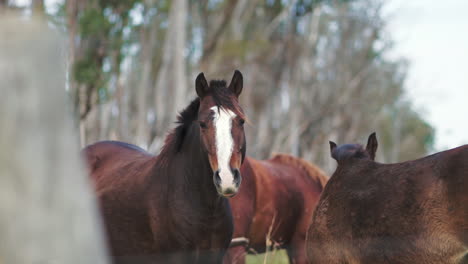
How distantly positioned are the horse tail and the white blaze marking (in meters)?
4.09

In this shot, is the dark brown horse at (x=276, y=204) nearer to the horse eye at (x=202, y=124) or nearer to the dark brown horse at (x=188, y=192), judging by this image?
the dark brown horse at (x=188, y=192)

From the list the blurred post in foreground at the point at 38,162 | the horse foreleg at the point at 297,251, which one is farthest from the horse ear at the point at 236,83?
the blurred post in foreground at the point at 38,162

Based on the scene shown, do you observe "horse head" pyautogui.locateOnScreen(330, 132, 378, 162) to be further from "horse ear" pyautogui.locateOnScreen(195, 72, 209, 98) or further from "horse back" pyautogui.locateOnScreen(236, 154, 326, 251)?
"horse back" pyautogui.locateOnScreen(236, 154, 326, 251)

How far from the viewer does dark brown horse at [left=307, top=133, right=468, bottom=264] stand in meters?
3.52

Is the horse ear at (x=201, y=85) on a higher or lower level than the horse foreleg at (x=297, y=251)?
higher

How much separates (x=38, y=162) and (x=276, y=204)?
6180 millimetres

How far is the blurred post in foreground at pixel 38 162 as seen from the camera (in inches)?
52.2

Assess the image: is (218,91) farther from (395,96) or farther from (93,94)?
(395,96)

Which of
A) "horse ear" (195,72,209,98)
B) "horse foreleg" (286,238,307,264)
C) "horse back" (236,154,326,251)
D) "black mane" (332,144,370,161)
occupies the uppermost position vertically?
"horse ear" (195,72,209,98)

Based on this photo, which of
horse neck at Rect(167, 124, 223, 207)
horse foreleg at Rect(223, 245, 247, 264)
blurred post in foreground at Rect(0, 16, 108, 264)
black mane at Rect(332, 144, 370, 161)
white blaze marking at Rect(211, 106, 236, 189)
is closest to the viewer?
blurred post in foreground at Rect(0, 16, 108, 264)

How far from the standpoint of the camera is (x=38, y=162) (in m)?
1.33

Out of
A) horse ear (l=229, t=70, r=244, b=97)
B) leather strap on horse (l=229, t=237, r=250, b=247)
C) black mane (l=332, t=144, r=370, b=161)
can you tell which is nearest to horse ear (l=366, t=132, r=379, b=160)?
black mane (l=332, t=144, r=370, b=161)

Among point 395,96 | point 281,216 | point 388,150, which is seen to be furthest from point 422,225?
point 388,150

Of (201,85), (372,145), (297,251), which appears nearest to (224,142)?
(201,85)
